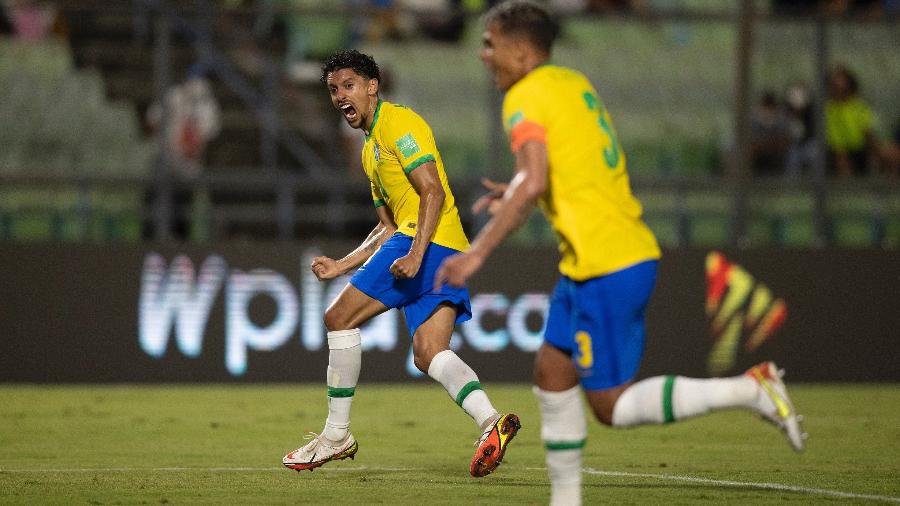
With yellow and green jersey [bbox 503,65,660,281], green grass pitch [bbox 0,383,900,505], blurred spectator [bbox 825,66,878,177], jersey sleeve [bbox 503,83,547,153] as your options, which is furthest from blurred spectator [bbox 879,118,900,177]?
jersey sleeve [bbox 503,83,547,153]

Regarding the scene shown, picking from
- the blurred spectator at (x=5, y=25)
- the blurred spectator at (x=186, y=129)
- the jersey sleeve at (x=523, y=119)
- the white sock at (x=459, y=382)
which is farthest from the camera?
the blurred spectator at (x=5, y=25)

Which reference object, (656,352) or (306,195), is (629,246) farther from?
(306,195)

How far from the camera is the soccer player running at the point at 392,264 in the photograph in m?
7.95

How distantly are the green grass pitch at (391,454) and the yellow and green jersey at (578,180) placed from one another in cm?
163

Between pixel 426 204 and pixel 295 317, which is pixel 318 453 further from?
pixel 295 317

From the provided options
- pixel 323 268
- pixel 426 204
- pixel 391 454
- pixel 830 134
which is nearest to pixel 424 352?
pixel 323 268

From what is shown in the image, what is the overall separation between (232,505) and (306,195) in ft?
27.6

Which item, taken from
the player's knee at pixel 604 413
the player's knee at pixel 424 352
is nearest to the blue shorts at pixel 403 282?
the player's knee at pixel 424 352

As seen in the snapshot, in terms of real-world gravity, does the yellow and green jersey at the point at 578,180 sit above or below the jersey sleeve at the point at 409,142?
above

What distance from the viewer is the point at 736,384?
5809 millimetres

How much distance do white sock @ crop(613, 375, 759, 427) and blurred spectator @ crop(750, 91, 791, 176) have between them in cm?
945

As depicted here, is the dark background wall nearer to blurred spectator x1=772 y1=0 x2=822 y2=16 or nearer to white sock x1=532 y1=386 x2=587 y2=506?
blurred spectator x1=772 y1=0 x2=822 y2=16

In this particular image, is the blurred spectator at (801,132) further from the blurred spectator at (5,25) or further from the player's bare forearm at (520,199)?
the player's bare forearm at (520,199)

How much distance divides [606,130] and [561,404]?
1.08 m
